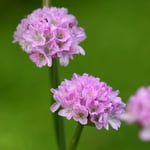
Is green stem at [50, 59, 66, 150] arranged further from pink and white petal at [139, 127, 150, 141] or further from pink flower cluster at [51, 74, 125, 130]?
pink and white petal at [139, 127, 150, 141]

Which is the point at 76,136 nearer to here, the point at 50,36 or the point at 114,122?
the point at 114,122

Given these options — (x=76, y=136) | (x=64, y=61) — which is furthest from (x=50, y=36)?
(x=76, y=136)

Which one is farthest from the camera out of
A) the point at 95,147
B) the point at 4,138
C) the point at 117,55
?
the point at 117,55

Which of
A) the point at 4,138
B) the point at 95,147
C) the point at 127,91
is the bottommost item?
the point at 4,138

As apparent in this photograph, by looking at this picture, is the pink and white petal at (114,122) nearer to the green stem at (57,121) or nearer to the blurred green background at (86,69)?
the green stem at (57,121)

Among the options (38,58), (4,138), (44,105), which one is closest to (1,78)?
(44,105)

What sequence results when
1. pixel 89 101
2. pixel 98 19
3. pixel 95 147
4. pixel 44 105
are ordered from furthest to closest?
1. pixel 98 19
2. pixel 44 105
3. pixel 95 147
4. pixel 89 101

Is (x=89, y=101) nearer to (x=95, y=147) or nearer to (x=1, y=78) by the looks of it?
(x=95, y=147)

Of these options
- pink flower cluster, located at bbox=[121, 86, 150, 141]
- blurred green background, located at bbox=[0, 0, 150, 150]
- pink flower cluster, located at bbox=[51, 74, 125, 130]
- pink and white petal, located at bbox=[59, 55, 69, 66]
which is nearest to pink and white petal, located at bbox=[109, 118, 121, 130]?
pink flower cluster, located at bbox=[51, 74, 125, 130]
